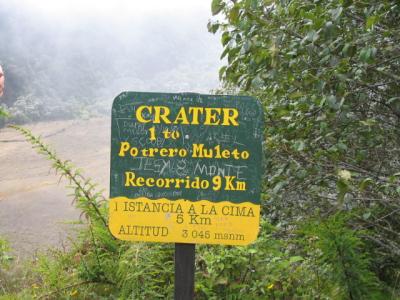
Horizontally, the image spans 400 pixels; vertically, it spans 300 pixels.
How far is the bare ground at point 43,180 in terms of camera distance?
4828 mm

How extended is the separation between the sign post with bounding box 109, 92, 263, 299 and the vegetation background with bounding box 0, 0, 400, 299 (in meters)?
0.31

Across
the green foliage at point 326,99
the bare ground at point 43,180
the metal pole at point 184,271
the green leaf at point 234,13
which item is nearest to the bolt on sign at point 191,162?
the metal pole at point 184,271

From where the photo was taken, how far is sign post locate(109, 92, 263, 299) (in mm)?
2168

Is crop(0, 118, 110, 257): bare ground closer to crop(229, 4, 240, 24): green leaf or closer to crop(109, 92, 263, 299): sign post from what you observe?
crop(109, 92, 263, 299): sign post

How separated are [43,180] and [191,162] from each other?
4761 mm

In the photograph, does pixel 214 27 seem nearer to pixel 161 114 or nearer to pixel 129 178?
pixel 161 114

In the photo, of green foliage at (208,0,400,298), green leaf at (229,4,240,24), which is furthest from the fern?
green leaf at (229,4,240,24)

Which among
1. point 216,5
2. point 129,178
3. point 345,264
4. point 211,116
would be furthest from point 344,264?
point 216,5

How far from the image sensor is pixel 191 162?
2.17 m

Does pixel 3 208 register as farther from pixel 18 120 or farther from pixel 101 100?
pixel 101 100

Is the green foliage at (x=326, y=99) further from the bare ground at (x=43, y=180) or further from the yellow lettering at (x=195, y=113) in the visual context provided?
the bare ground at (x=43, y=180)

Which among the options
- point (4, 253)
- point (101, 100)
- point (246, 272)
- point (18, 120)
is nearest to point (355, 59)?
point (246, 272)

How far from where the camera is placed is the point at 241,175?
2168mm

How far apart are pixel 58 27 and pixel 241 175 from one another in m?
12.6
